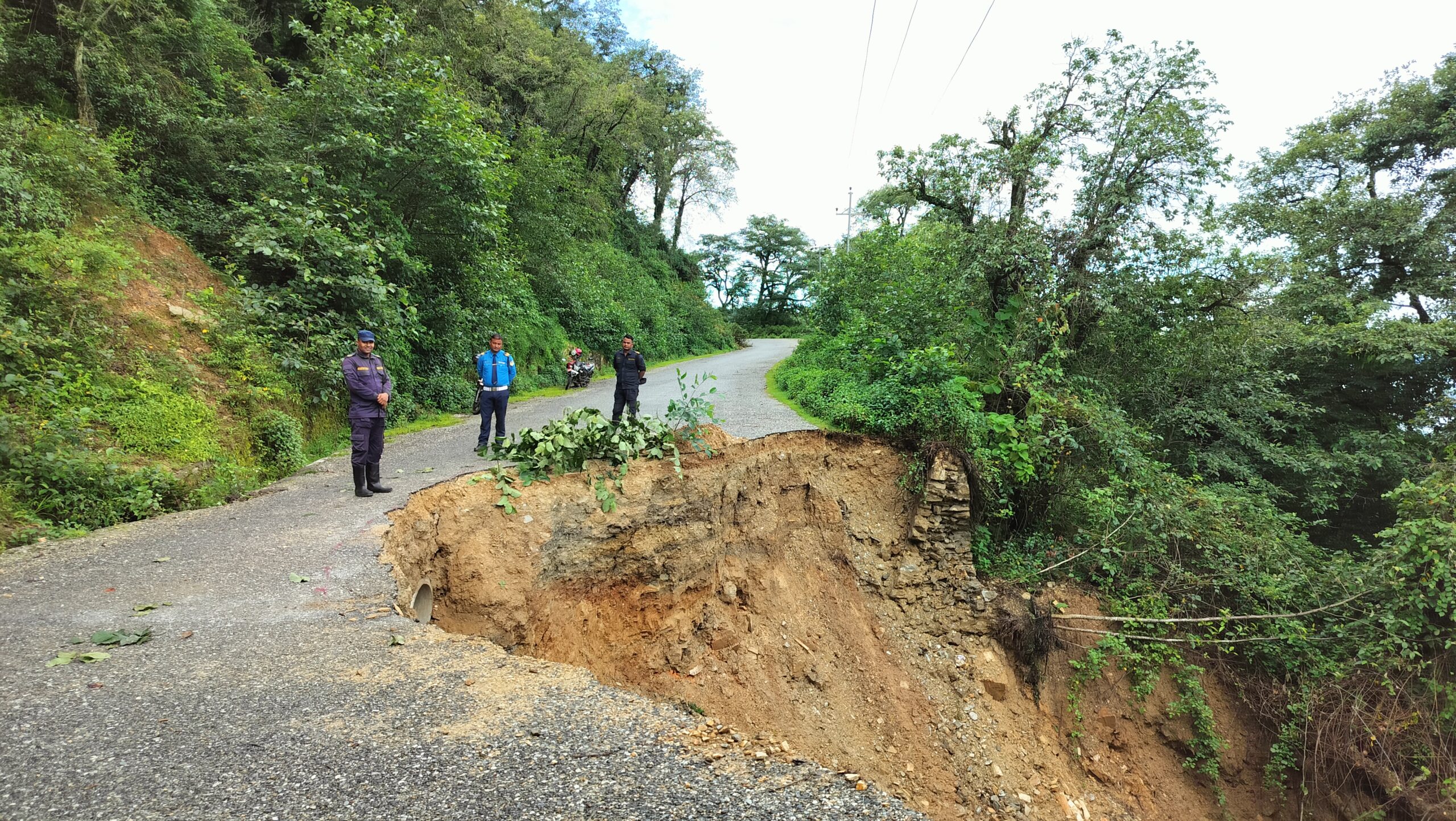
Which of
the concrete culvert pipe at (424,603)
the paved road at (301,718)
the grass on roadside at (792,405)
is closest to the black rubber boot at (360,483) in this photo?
the paved road at (301,718)

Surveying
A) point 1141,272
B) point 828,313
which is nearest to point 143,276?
point 828,313

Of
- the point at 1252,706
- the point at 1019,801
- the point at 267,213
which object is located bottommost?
the point at 1019,801

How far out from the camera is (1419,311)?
13000 mm

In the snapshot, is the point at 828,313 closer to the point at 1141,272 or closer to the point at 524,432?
the point at 1141,272

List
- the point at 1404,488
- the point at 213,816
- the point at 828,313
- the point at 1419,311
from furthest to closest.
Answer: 1. the point at 828,313
2. the point at 1419,311
3. the point at 1404,488
4. the point at 213,816

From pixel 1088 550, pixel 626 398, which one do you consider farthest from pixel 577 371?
pixel 1088 550

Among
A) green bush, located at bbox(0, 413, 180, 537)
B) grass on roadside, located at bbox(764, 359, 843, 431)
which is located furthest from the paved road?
grass on roadside, located at bbox(764, 359, 843, 431)

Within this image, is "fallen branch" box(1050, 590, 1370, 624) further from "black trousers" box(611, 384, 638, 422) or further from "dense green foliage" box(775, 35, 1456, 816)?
"black trousers" box(611, 384, 638, 422)

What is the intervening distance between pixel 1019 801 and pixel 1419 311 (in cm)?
1568

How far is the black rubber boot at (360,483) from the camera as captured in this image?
A: 248 inches

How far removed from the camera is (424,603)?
505 centimetres

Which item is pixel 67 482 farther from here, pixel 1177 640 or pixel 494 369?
pixel 1177 640

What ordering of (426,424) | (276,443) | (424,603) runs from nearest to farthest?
1. (424,603)
2. (276,443)
3. (426,424)

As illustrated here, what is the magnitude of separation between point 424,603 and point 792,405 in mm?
8869
